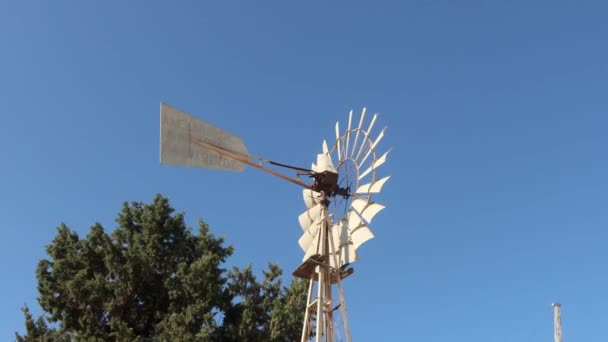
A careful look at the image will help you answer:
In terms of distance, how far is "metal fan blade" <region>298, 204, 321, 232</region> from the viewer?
14.5 m

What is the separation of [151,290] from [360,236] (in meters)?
10.1

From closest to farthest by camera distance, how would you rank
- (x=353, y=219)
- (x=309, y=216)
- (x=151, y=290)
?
1. (x=353, y=219)
2. (x=309, y=216)
3. (x=151, y=290)

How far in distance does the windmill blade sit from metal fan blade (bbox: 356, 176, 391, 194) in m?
2.54

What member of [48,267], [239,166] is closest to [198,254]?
[48,267]

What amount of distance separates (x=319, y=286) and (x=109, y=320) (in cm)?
979

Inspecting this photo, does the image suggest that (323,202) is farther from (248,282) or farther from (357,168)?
(248,282)

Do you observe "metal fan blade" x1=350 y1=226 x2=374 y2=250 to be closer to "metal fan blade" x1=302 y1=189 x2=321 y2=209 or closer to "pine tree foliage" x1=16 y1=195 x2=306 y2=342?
"metal fan blade" x1=302 y1=189 x2=321 y2=209

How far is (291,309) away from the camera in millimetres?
21688

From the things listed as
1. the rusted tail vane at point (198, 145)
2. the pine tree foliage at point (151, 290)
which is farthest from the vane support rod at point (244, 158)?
the pine tree foliage at point (151, 290)

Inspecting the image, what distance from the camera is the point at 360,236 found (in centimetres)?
1355

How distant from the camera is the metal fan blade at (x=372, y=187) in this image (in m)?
13.8

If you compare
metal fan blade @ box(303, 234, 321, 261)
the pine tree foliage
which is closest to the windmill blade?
metal fan blade @ box(303, 234, 321, 261)

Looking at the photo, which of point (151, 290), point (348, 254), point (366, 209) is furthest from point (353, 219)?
point (151, 290)

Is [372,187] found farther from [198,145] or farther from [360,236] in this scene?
[198,145]
